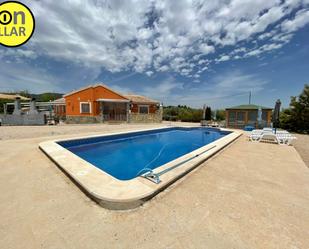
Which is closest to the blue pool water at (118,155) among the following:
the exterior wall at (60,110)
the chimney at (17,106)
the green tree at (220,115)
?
the chimney at (17,106)

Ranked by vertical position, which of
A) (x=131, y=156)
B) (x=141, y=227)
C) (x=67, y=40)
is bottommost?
(x=131, y=156)

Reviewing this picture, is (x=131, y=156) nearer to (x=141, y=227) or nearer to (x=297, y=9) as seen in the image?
(x=141, y=227)

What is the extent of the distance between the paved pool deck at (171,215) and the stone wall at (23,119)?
1552 centimetres

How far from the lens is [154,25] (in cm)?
1365

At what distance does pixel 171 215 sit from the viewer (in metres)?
2.67

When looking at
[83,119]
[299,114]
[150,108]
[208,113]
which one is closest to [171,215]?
[299,114]

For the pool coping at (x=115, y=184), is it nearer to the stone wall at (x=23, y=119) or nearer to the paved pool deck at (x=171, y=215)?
the paved pool deck at (x=171, y=215)

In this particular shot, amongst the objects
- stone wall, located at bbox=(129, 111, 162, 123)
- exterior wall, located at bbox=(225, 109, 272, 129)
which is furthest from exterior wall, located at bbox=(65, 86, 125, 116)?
exterior wall, located at bbox=(225, 109, 272, 129)

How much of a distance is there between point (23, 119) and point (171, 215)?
20482mm

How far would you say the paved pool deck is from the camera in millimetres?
2123

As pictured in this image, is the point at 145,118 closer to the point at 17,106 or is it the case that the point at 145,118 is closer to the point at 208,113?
the point at 208,113

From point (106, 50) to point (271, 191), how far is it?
2053cm

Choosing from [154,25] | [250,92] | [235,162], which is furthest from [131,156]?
[250,92]

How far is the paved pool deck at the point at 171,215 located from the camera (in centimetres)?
212
